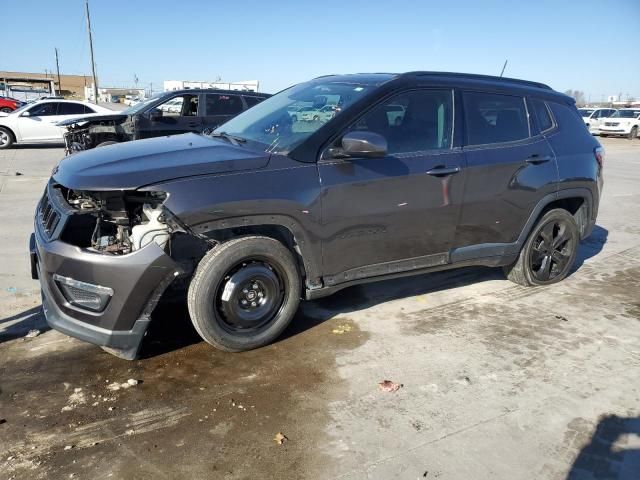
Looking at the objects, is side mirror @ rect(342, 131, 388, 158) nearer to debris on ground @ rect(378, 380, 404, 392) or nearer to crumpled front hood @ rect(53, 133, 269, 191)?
crumpled front hood @ rect(53, 133, 269, 191)

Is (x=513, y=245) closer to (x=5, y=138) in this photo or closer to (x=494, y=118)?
(x=494, y=118)

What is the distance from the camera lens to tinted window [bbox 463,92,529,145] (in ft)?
13.8

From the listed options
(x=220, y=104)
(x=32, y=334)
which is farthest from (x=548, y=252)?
(x=220, y=104)

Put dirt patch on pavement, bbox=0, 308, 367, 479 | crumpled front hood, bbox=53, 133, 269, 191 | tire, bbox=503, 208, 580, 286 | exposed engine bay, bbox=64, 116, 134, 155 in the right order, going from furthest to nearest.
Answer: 1. exposed engine bay, bbox=64, 116, 134, 155
2. tire, bbox=503, 208, 580, 286
3. crumpled front hood, bbox=53, 133, 269, 191
4. dirt patch on pavement, bbox=0, 308, 367, 479

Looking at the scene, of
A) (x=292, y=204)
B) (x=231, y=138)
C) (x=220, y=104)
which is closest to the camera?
(x=292, y=204)

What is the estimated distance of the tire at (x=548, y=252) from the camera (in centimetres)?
492

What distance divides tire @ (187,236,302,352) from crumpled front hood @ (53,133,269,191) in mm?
515

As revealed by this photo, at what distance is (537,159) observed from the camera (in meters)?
4.56

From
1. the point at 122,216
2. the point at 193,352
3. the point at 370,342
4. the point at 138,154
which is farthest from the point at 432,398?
the point at 138,154

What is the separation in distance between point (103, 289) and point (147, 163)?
2.67ft

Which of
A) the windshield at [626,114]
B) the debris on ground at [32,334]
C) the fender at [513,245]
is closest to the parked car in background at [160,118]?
the fender at [513,245]

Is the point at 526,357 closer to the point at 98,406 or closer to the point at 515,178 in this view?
the point at 515,178

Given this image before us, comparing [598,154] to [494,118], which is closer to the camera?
[494,118]

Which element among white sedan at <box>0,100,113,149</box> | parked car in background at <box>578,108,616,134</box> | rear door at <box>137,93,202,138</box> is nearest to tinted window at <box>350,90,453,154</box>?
rear door at <box>137,93,202,138</box>
